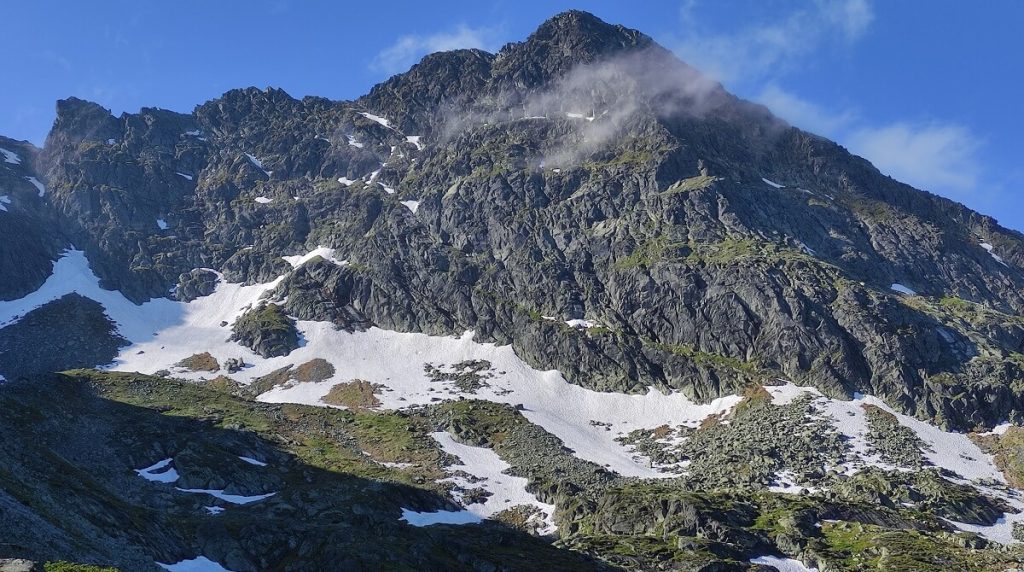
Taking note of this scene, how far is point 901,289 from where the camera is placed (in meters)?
193

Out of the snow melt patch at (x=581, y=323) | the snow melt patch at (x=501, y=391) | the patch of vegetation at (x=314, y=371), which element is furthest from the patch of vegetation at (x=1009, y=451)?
the patch of vegetation at (x=314, y=371)

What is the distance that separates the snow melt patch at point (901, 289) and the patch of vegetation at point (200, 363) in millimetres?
165984

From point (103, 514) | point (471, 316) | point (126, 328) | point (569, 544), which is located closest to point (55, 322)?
point (126, 328)

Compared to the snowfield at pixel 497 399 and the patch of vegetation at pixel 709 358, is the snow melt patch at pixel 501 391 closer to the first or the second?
the snowfield at pixel 497 399

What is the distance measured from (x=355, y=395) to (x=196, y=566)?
8681 centimetres

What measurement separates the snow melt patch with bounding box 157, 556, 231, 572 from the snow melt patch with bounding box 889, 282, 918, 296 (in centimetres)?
17173

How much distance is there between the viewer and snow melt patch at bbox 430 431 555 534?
4309 inches

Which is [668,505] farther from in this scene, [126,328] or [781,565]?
[126,328]

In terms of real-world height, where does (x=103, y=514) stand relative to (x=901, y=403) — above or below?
below

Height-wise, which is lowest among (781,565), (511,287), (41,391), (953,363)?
(781,565)

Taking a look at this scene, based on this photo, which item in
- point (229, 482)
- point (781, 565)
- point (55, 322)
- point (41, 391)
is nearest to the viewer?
point (781, 565)

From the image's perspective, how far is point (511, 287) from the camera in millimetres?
196500

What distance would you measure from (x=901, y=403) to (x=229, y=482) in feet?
396

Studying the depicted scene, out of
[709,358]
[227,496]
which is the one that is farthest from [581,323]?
[227,496]
